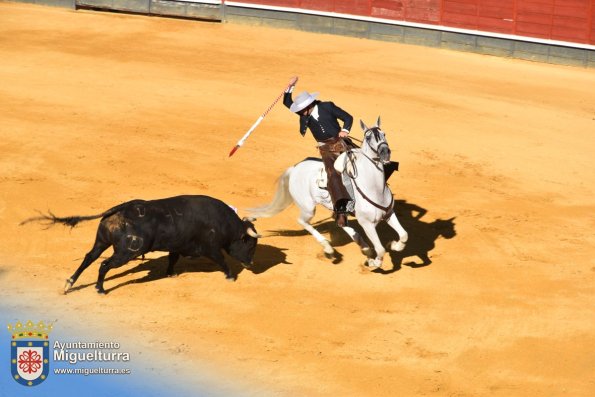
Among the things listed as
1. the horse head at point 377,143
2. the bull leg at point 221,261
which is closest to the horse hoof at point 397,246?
the horse head at point 377,143

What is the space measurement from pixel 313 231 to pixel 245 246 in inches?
45.3

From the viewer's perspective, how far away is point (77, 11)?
3092 cm

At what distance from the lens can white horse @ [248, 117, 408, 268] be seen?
44.6 feet

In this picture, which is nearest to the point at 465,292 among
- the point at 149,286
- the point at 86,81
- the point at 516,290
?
the point at 516,290

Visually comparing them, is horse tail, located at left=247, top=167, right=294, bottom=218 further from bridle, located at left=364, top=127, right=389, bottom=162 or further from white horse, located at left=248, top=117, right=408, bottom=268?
bridle, located at left=364, top=127, right=389, bottom=162

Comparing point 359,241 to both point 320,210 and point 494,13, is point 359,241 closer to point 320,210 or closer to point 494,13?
point 320,210

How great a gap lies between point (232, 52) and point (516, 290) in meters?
14.6

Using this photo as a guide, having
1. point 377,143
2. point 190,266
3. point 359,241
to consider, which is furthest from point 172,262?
point 377,143

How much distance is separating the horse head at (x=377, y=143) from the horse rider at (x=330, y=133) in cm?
76

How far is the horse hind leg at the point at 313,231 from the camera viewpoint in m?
14.5

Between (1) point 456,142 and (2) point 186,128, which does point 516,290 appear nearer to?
(1) point 456,142

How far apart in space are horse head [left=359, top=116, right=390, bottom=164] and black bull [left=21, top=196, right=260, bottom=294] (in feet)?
6.27

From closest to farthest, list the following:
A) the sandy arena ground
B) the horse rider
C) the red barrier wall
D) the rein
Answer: the sandy arena ground < the rein < the horse rider < the red barrier wall

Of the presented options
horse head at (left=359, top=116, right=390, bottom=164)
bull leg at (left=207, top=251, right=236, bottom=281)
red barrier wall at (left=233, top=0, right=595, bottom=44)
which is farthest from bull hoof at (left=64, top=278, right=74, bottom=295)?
red barrier wall at (left=233, top=0, right=595, bottom=44)
